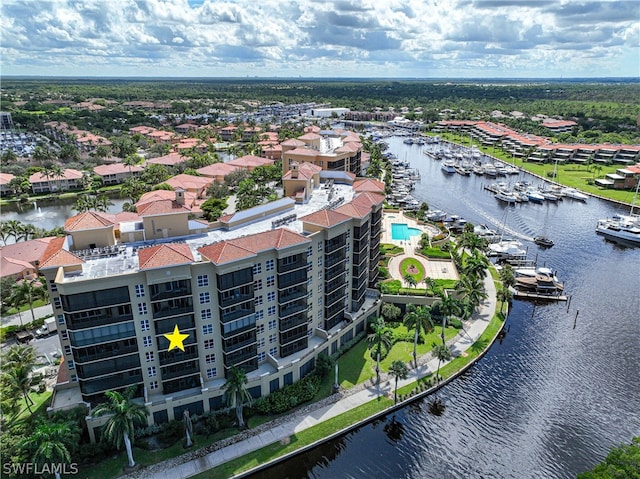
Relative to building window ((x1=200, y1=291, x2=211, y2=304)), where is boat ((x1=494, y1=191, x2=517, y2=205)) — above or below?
below

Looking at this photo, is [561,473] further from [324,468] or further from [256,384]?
[256,384]

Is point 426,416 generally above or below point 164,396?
below

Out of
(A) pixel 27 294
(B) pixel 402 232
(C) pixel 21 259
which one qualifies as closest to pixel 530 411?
(B) pixel 402 232

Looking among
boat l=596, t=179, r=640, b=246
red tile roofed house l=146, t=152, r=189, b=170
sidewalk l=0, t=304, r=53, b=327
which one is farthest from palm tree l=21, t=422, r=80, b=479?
red tile roofed house l=146, t=152, r=189, b=170

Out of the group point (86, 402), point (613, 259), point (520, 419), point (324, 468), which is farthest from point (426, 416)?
point (613, 259)

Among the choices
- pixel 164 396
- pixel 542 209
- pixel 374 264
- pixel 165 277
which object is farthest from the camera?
pixel 542 209

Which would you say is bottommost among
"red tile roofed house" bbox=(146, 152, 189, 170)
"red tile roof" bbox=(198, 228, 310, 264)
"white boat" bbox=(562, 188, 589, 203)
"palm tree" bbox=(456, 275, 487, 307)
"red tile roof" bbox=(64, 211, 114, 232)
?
"white boat" bbox=(562, 188, 589, 203)

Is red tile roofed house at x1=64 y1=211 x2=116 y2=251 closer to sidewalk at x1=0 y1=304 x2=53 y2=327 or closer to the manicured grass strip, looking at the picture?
sidewalk at x1=0 y1=304 x2=53 y2=327
